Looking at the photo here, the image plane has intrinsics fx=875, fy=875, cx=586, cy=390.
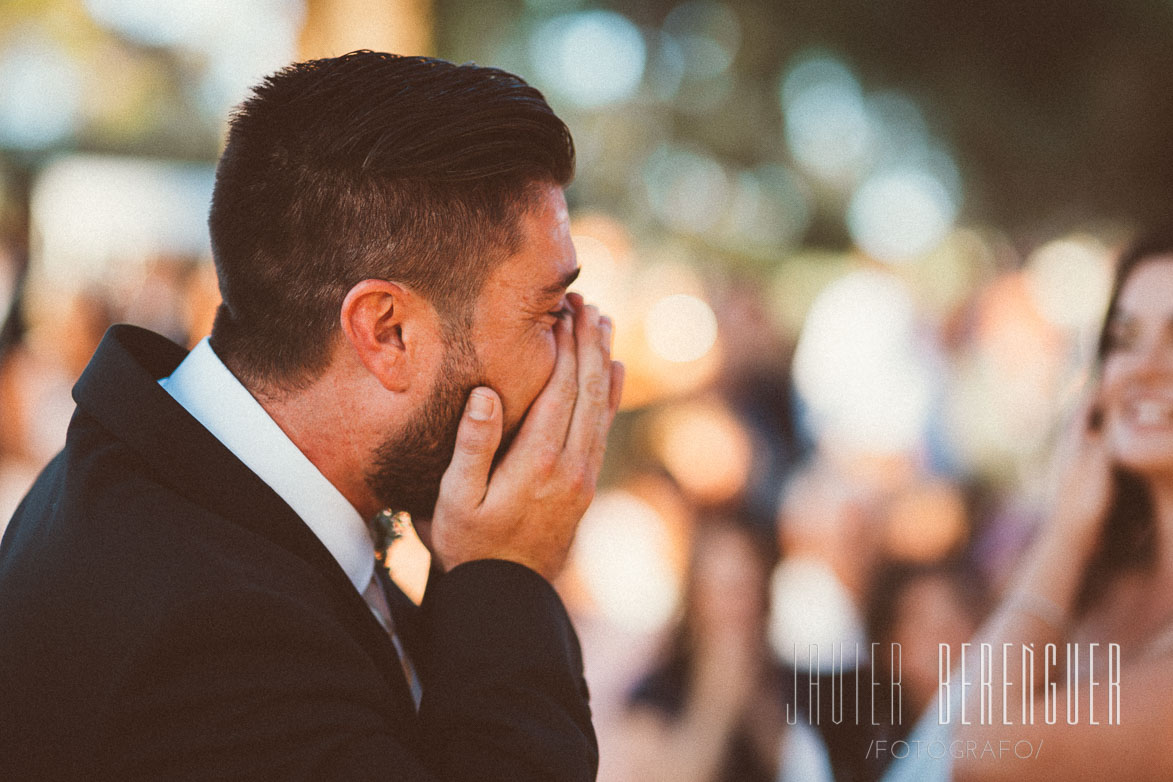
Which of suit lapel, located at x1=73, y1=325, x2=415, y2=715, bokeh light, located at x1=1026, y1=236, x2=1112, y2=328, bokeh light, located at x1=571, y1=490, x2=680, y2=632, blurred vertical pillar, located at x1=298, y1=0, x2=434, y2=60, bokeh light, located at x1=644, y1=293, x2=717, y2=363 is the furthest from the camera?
blurred vertical pillar, located at x1=298, y1=0, x2=434, y2=60

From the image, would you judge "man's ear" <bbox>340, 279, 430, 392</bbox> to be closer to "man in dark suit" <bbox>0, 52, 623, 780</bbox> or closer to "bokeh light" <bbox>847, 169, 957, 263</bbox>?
"man in dark suit" <bbox>0, 52, 623, 780</bbox>

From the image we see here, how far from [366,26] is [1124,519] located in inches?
200

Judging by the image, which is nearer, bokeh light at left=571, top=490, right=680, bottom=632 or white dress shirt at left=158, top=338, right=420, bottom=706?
white dress shirt at left=158, top=338, right=420, bottom=706

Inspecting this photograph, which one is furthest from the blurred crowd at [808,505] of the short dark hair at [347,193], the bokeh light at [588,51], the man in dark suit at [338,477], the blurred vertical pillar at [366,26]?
the blurred vertical pillar at [366,26]

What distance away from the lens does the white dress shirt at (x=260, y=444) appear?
47.8 inches

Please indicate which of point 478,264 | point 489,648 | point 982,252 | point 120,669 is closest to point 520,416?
point 478,264

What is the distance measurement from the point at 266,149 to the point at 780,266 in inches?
195

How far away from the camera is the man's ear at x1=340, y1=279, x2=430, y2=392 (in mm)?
1240

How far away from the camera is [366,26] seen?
5.36 meters

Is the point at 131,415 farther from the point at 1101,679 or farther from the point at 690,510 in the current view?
the point at 690,510

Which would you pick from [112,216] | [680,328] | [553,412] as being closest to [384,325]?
[553,412]

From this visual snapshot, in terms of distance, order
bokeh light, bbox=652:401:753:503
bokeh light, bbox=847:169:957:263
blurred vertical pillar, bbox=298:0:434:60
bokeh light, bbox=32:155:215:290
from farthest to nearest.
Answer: bokeh light, bbox=32:155:215:290 → blurred vertical pillar, bbox=298:0:434:60 → bokeh light, bbox=847:169:957:263 → bokeh light, bbox=652:401:753:503

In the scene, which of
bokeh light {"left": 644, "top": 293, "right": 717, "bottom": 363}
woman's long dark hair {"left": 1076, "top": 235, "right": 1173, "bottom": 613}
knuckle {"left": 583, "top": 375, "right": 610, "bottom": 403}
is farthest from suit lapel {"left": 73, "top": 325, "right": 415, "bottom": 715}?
bokeh light {"left": 644, "top": 293, "right": 717, "bottom": 363}

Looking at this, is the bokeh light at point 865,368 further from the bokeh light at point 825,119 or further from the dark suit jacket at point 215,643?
the bokeh light at point 825,119
